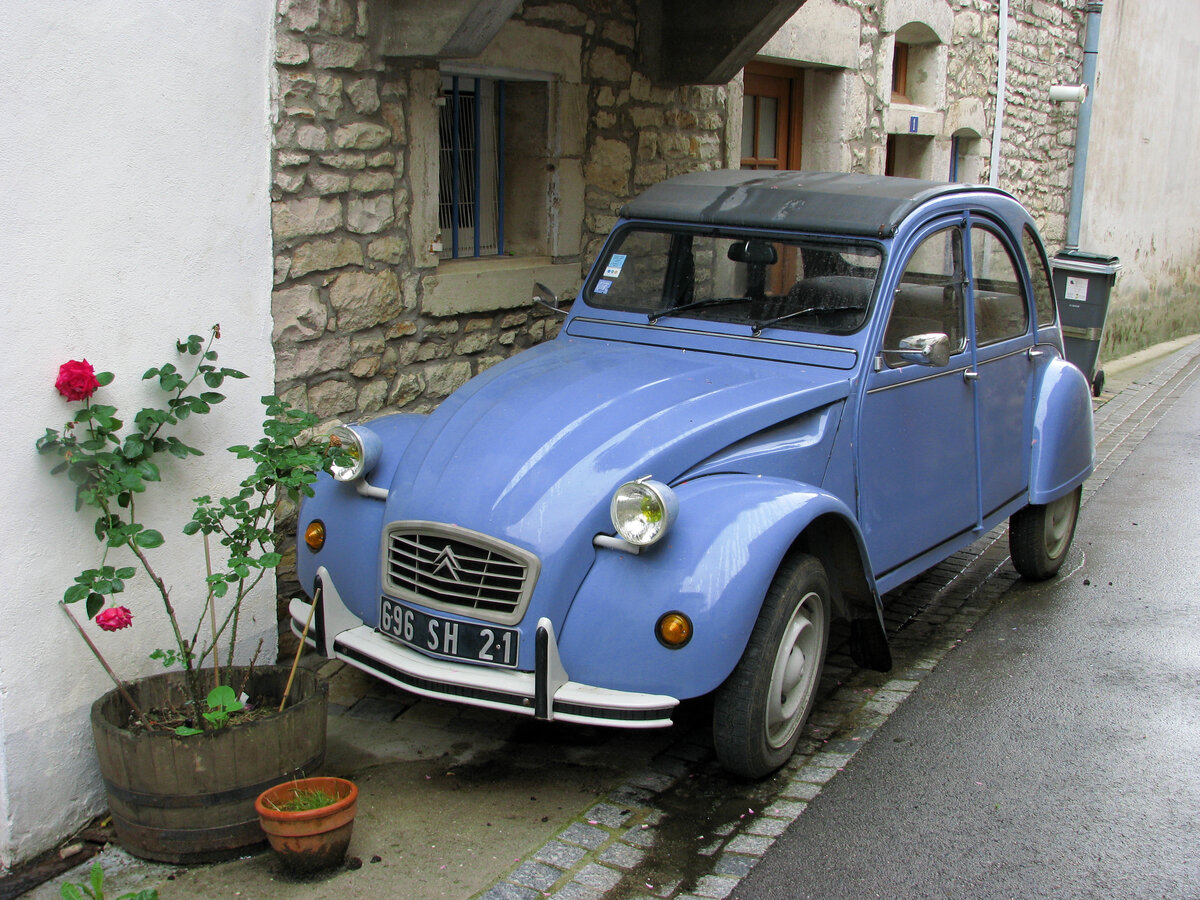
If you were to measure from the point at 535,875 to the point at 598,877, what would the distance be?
0.17m

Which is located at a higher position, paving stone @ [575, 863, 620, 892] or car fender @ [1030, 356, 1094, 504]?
car fender @ [1030, 356, 1094, 504]

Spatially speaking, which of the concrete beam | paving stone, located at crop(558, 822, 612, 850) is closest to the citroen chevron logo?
paving stone, located at crop(558, 822, 612, 850)

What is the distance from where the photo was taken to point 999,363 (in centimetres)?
511

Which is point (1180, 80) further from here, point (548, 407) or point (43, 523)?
point (43, 523)

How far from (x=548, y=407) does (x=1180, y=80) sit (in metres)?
15.1

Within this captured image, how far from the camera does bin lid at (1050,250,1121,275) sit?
9844mm

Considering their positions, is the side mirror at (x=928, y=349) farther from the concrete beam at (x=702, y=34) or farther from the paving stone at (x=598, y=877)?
the concrete beam at (x=702, y=34)

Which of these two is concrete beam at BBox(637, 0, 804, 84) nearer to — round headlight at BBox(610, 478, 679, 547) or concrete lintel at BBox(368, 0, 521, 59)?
concrete lintel at BBox(368, 0, 521, 59)

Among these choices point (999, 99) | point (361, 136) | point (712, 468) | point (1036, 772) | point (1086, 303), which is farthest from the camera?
point (999, 99)

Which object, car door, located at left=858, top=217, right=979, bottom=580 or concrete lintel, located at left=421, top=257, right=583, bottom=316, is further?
concrete lintel, located at left=421, top=257, right=583, bottom=316

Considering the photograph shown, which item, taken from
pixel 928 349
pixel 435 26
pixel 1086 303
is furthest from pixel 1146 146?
pixel 435 26

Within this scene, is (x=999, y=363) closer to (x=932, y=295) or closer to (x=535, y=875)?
(x=932, y=295)

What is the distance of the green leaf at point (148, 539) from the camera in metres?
3.37

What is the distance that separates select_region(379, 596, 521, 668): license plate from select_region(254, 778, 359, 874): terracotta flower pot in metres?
0.47
